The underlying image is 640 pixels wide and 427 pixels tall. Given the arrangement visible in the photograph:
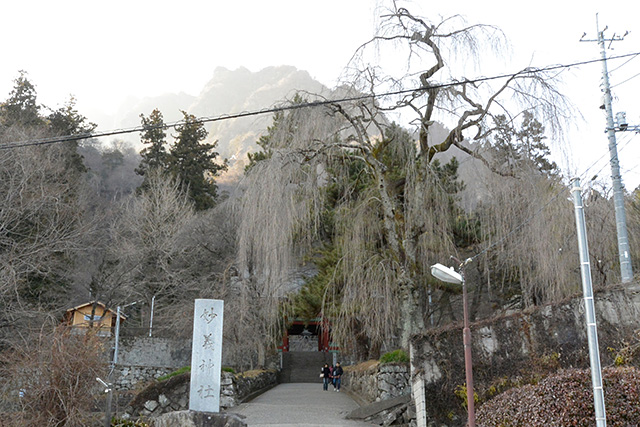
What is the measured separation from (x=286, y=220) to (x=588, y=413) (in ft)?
25.5

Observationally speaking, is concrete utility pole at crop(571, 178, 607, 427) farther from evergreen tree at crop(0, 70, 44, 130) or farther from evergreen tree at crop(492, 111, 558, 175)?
evergreen tree at crop(0, 70, 44, 130)

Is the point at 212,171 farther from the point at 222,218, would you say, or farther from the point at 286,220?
the point at 286,220

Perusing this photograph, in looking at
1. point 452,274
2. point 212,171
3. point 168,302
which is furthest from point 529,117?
point 212,171

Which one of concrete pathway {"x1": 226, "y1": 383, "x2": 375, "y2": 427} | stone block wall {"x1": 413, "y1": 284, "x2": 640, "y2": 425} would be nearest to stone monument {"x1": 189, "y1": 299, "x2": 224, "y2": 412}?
concrete pathway {"x1": 226, "y1": 383, "x2": 375, "y2": 427}

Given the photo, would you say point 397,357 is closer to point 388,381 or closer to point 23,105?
point 388,381

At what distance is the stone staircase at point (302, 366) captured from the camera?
2939 centimetres

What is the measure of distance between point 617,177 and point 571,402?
616 centimetres

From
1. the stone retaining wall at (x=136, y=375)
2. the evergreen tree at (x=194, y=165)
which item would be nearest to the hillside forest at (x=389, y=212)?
the stone retaining wall at (x=136, y=375)

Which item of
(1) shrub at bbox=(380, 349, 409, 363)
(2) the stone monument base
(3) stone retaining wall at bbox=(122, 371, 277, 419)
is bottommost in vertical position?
(3) stone retaining wall at bbox=(122, 371, 277, 419)

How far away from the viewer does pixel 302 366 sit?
3089 cm

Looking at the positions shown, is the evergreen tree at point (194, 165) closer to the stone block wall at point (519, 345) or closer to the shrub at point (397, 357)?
the shrub at point (397, 357)

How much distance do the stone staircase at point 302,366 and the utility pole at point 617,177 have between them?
66.1 feet

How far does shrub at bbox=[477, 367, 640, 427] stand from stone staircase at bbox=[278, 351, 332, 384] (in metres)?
20.7

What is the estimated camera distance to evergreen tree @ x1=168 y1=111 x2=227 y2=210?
116ft
